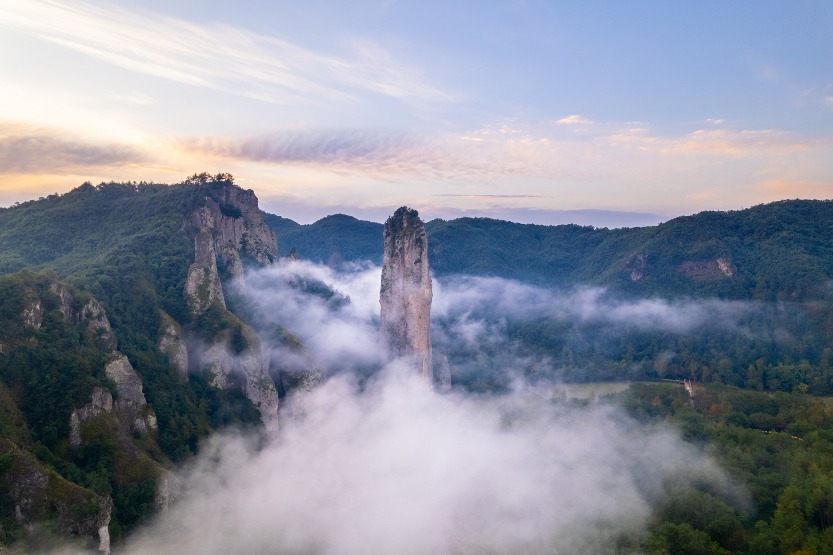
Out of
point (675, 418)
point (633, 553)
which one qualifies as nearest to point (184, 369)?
point (633, 553)

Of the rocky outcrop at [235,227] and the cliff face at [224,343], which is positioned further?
the rocky outcrop at [235,227]

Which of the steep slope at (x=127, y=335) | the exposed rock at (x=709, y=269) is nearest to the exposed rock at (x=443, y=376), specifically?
the steep slope at (x=127, y=335)

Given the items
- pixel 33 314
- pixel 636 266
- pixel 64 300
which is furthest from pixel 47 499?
pixel 636 266

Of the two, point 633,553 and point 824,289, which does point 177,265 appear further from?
point 824,289

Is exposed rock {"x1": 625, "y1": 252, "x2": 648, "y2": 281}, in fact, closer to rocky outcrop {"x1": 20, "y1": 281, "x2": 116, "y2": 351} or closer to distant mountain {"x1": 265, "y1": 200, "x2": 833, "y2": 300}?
distant mountain {"x1": 265, "y1": 200, "x2": 833, "y2": 300}

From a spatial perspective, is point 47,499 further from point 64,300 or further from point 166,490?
point 64,300

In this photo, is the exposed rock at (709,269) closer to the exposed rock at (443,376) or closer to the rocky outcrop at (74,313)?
the exposed rock at (443,376)
